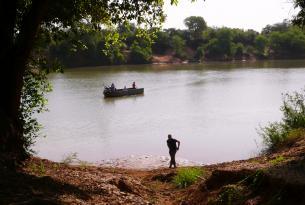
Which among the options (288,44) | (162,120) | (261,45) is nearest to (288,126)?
(162,120)

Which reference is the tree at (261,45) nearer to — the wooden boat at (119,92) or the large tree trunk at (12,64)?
the wooden boat at (119,92)

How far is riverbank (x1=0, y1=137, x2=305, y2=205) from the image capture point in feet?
23.5

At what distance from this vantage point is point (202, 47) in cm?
11769

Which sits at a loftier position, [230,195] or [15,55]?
[15,55]

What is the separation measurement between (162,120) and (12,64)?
813 inches

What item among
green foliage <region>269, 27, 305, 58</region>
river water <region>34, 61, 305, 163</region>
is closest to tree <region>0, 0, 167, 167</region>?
river water <region>34, 61, 305, 163</region>

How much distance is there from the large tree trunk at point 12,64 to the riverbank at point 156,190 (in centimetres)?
65

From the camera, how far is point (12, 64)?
1009cm

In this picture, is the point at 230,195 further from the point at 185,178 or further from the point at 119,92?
the point at 119,92

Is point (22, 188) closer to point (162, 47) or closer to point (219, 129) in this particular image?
point (219, 129)

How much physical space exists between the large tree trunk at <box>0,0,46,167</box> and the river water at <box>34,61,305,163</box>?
10582 millimetres

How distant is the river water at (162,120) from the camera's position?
22.0 meters

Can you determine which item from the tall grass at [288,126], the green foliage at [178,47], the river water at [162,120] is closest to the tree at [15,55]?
the tall grass at [288,126]

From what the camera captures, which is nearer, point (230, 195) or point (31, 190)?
point (31, 190)
